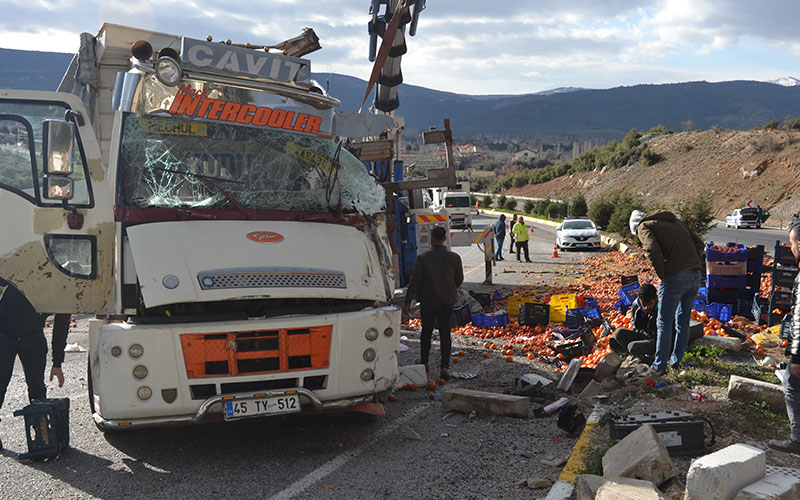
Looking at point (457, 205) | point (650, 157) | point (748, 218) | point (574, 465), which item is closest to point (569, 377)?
point (574, 465)

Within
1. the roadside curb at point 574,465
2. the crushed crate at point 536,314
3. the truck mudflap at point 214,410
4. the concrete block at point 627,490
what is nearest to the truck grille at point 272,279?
the truck mudflap at point 214,410

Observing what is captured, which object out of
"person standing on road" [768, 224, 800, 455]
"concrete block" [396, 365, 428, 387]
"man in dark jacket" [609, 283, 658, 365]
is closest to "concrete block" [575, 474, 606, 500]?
"person standing on road" [768, 224, 800, 455]

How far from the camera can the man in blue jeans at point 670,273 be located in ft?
23.2

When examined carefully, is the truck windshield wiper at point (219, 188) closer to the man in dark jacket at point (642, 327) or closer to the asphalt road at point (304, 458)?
the asphalt road at point (304, 458)

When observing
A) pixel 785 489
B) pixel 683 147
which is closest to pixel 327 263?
pixel 785 489

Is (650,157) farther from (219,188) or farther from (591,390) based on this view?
(219,188)

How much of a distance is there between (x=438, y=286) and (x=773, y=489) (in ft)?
15.3

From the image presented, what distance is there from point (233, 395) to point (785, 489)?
12.5 feet

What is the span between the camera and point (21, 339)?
6.08 metres

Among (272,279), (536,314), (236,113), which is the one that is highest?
(236,113)

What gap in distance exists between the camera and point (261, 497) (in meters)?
4.93

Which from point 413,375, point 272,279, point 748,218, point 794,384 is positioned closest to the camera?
point 794,384

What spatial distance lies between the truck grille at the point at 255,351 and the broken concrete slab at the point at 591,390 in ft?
9.81

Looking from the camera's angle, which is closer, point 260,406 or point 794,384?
point 794,384
